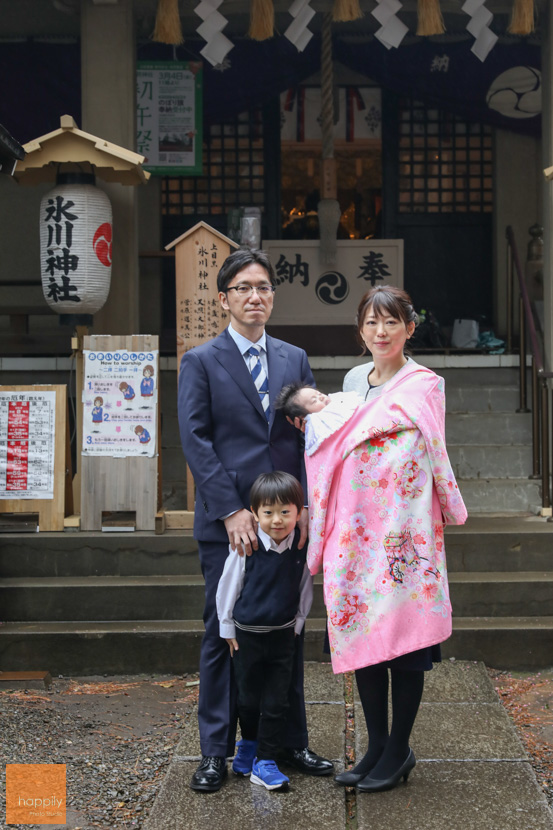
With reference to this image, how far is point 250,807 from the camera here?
12.6ft

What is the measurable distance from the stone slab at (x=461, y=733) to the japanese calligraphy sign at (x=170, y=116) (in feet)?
20.3

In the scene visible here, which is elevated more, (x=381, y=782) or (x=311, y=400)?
(x=311, y=400)

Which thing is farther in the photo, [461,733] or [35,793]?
[461,733]

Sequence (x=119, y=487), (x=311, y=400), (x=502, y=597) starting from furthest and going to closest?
1. (x=119, y=487)
2. (x=502, y=597)
3. (x=311, y=400)

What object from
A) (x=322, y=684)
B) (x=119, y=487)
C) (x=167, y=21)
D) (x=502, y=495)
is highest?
(x=167, y=21)

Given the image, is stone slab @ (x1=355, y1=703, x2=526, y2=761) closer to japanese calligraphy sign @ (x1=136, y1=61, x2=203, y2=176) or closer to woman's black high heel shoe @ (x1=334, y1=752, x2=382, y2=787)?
woman's black high heel shoe @ (x1=334, y1=752, x2=382, y2=787)

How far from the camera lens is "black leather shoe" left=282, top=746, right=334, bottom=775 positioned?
13.6 feet

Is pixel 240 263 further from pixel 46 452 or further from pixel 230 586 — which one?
pixel 46 452

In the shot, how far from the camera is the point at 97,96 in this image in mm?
7793

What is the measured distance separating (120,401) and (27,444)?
78 cm

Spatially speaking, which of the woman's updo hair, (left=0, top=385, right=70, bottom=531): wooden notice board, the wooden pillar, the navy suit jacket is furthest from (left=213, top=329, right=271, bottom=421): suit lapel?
the wooden pillar

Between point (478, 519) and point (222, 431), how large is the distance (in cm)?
361

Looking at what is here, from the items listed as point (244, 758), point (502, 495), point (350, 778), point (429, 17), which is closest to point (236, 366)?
point (244, 758)

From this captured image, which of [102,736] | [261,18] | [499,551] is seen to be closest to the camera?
[102,736]
